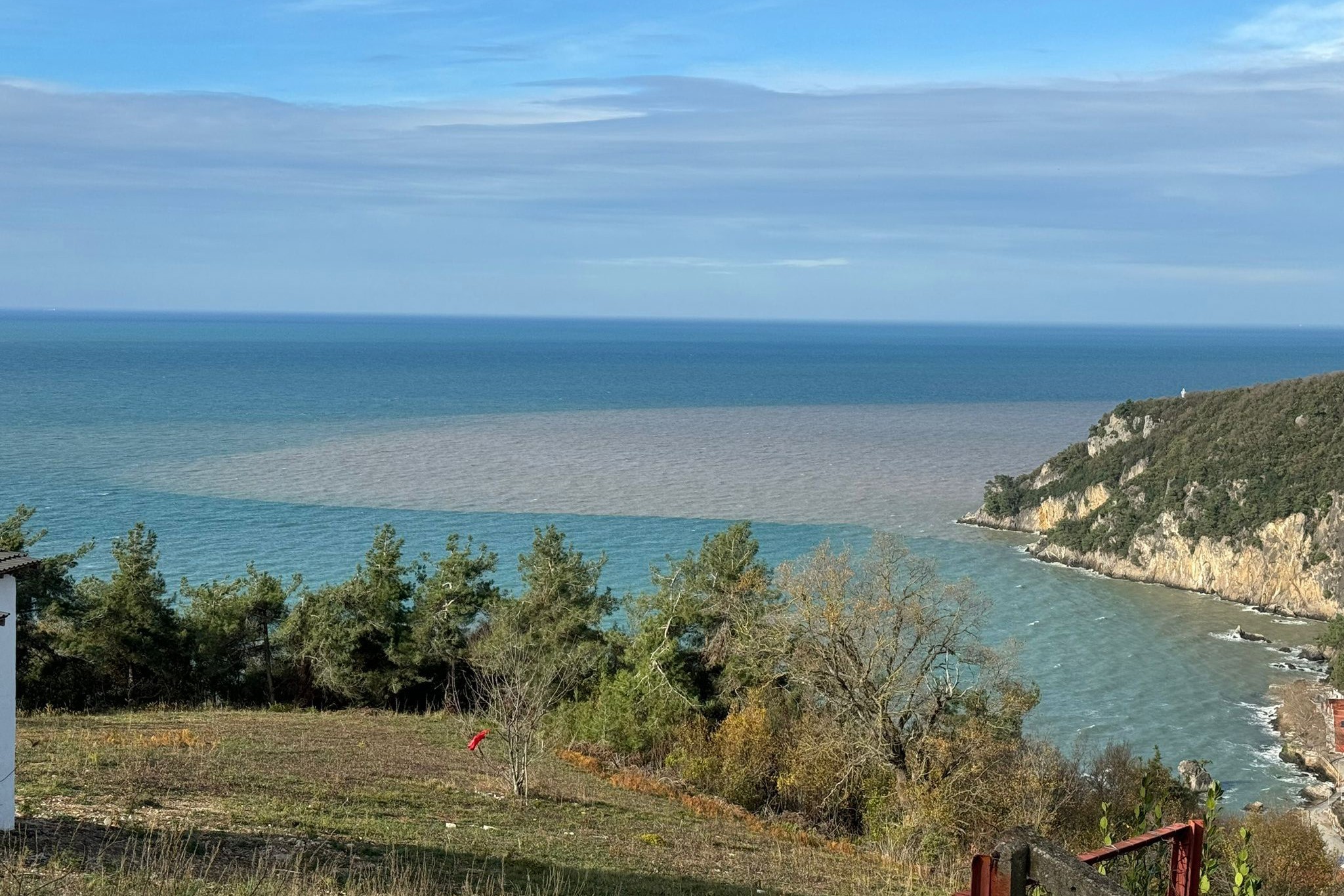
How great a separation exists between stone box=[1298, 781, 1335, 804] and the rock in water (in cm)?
311

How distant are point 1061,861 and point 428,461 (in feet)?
321

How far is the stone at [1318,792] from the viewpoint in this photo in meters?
40.1

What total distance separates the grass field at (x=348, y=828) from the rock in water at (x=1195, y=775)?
19074 mm

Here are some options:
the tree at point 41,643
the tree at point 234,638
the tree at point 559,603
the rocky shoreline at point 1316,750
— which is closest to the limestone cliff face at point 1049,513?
the rocky shoreline at point 1316,750

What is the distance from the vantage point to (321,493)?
80625mm

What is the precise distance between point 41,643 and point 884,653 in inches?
951

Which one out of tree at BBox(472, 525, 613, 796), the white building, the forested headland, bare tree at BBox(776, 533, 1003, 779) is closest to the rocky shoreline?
the forested headland

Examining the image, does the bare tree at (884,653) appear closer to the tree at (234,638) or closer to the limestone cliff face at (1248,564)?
the tree at (234,638)

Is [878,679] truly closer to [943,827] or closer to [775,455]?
[943,827]

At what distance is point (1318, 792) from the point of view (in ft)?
133

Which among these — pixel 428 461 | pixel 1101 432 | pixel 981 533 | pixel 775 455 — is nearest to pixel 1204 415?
pixel 1101 432

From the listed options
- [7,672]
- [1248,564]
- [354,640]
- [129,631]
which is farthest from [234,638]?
[1248,564]

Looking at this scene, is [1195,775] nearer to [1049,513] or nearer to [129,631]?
[129,631]

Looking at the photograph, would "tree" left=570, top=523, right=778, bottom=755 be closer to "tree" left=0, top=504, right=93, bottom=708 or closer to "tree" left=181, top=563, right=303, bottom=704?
"tree" left=181, top=563, right=303, bottom=704
